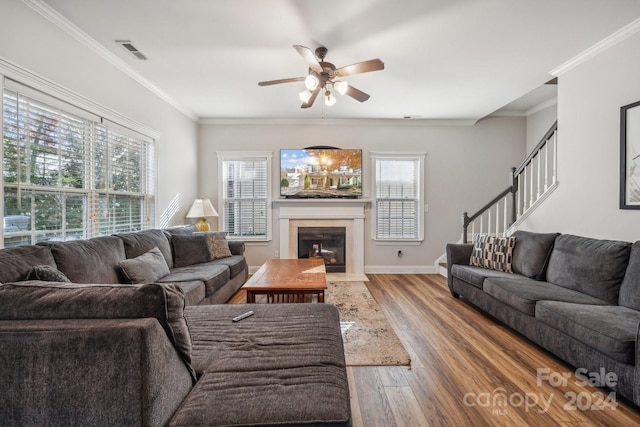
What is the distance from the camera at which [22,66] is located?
2031 millimetres

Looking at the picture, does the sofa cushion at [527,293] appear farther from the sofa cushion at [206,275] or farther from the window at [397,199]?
the sofa cushion at [206,275]

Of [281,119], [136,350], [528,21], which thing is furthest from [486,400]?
[281,119]

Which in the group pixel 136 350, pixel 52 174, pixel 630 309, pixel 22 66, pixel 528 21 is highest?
pixel 528 21

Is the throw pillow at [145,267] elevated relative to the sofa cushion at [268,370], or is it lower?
elevated

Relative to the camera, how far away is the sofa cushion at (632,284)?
6.87 feet

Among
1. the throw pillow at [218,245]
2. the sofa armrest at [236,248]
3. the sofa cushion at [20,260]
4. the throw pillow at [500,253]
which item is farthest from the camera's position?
the sofa armrest at [236,248]

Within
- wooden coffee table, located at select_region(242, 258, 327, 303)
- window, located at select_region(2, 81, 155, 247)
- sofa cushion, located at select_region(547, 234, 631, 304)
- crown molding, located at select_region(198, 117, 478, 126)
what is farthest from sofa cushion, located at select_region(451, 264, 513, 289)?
window, located at select_region(2, 81, 155, 247)

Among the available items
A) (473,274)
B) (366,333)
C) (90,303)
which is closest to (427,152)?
(473,274)

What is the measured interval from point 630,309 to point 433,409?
1748mm

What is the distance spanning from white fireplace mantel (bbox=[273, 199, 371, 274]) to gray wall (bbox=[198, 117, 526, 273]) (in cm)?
19

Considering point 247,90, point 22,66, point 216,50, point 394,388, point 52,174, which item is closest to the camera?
point 394,388

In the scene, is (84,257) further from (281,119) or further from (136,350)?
(281,119)

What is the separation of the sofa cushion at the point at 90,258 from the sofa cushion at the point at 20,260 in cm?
8

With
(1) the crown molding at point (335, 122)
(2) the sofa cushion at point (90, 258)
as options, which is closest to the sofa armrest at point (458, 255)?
(1) the crown molding at point (335, 122)
